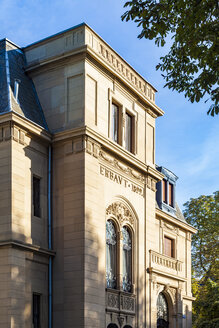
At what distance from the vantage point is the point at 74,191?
23453 millimetres

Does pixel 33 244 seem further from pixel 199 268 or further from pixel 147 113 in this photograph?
pixel 199 268

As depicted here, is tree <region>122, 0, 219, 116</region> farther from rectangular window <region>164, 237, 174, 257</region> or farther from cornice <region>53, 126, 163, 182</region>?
rectangular window <region>164, 237, 174, 257</region>

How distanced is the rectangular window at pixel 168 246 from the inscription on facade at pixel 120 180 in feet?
22.5

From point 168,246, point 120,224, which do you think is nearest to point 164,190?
point 168,246

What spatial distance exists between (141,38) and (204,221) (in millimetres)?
35272

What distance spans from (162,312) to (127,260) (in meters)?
5.50

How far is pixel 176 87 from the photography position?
16.5 metres

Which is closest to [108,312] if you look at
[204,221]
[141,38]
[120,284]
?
[120,284]

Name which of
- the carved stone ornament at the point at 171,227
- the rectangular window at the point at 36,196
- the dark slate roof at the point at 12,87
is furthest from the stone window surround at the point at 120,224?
the carved stone ornament at the point at 171,227

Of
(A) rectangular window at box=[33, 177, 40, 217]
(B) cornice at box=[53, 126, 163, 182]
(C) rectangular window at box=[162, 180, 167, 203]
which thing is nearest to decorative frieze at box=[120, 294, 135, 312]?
(A) rectangular window at box=[33, 177, 40, 217]

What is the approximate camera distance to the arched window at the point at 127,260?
1024 inches

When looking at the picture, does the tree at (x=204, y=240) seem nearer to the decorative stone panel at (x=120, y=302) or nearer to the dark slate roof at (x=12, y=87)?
the decorative stone panel at (x=120, y=302)

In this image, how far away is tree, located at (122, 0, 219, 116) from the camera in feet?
48.1

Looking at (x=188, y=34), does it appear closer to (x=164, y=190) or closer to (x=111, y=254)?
(x=111, y=254)
